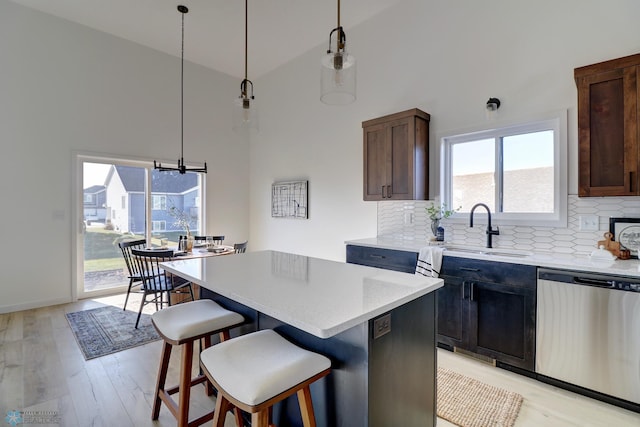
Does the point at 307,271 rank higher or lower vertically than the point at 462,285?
higher

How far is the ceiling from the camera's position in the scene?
3.75 metres

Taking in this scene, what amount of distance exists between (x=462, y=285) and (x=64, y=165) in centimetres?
497

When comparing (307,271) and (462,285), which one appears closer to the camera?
(307,271)

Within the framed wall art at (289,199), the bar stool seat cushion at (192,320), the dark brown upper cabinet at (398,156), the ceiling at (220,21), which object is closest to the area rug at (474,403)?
the bar stool seat cushion at (192,320)

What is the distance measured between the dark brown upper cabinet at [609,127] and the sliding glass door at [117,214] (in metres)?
4.32

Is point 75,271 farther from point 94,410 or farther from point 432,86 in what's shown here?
point 432,86

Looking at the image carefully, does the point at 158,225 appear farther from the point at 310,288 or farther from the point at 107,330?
the point at 310,288

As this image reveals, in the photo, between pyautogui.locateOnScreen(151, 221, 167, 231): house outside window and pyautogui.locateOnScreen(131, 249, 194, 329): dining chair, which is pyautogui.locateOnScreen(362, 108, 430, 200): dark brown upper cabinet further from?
pyautogui.locateOnScreen(151, 221, 167, 231): house outside window

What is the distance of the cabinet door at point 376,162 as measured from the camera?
3.44 m

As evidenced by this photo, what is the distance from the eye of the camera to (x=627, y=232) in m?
2.30

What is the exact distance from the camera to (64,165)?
412cm

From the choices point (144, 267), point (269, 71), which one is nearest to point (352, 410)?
point (144, 267)

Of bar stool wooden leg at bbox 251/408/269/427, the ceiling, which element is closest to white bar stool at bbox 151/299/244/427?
bar stool wooden leg at bbox 251/408/269/427

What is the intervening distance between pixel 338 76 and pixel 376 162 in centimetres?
175
